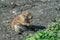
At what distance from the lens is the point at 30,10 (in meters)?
10.5

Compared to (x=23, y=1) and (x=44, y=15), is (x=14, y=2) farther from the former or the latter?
(x=44, y=15)

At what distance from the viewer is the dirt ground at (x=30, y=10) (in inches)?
360

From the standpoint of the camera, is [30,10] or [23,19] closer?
[23,19]

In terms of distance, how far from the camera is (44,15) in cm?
1000

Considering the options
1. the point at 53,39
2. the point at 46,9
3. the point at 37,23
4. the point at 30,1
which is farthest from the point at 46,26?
the point at 53,39

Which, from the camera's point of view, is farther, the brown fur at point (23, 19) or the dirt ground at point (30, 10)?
the brown fur at point (23, 19)

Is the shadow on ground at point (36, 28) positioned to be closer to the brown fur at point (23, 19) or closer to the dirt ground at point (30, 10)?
the dirt ground at point (30, 10)

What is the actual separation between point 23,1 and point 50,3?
89cm

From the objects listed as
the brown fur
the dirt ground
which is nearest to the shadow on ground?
the dirt ground

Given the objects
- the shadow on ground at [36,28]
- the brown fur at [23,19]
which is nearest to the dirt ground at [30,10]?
the shadow on ground at [36,28]

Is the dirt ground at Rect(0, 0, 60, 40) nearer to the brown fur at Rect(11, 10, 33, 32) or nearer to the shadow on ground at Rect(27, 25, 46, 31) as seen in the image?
the shadow on ground at Rect(27, 25, 46, 31)

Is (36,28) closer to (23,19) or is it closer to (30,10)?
(23,19)

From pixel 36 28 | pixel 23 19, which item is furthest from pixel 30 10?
pixel 36 28

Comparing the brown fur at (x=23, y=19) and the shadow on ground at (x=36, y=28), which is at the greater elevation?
the brown fur at (x=23, y=19)
